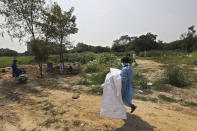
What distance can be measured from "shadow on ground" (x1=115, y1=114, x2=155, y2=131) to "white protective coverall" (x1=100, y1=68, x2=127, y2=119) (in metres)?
0.33

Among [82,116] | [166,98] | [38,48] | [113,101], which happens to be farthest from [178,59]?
[38,48]

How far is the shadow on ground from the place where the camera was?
231cm

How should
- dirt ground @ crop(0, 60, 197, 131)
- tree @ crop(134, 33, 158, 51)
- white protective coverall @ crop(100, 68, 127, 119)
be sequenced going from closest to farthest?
white protective coverall @ crop(100, 68, 127, 119) < dirt ground @ crop(0, 60, 197, 131) < tree @ crop(134, 33, 158, 51)

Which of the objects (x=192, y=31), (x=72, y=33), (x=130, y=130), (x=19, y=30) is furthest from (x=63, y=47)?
(x=192, y=31)

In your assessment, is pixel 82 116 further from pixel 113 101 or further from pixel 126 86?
pixel 126 86

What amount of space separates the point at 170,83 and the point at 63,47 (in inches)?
323

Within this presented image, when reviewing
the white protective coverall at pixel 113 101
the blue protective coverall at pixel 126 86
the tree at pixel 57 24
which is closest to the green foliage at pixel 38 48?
the tree at pixel 57 24

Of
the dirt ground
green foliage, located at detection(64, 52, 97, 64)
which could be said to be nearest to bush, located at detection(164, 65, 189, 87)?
the dirt ground

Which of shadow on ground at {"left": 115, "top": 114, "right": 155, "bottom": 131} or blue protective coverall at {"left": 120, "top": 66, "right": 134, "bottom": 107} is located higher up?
blue protective coverall at {"left": 120, "top": 66, "right": 134, "bottom": 107}

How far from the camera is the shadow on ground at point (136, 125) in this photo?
7.57 ft

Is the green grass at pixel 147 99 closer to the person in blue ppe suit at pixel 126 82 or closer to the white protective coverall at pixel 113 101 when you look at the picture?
the person in blue ppe suit at pixel 126 82

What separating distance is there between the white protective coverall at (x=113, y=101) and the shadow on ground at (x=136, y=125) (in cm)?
33

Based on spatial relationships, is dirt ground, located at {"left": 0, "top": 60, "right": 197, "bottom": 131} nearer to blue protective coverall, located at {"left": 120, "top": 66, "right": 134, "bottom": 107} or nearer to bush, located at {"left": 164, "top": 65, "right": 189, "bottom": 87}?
blue protective coverall, located at {"left": 120, "top": 66, "right": 134, "bottom": 107}

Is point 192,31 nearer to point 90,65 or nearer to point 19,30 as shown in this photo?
point 90,65
